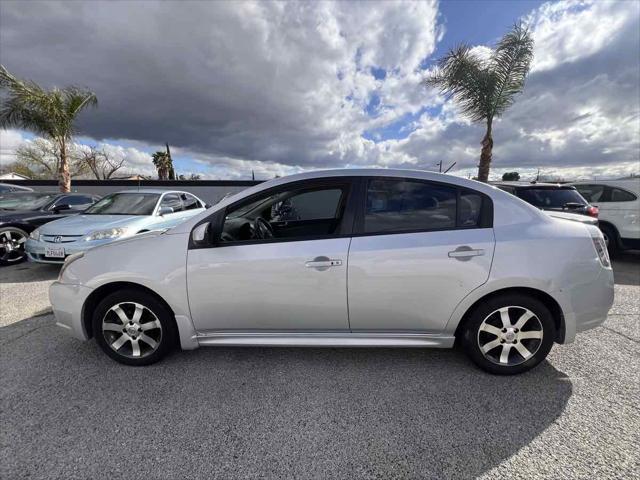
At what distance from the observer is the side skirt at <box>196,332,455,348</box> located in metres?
2.39

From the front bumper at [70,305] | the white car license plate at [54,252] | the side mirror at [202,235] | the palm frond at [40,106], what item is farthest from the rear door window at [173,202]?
the palm frond at [40,106]

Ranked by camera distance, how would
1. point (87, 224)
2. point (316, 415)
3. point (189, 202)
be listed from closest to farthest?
point (316, 415) → point (87, 224) → point (189, 202)

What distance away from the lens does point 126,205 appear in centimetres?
589

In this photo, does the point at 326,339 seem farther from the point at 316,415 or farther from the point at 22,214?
the point at 22,214

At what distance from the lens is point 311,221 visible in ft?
11.6

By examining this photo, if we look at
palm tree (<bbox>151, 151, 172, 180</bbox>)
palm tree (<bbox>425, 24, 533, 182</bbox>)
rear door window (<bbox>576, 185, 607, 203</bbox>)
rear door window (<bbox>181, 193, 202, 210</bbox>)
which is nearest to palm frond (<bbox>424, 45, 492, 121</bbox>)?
palm tree (<bbox>425, 24, 533, 182</bbox>)

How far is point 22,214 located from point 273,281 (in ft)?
22.6

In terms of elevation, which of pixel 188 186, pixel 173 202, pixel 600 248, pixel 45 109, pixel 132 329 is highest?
pixel 45 109

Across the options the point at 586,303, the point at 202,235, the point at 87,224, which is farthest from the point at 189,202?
the point at 586,303

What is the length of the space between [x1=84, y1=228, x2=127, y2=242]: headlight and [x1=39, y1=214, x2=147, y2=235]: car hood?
7 cm

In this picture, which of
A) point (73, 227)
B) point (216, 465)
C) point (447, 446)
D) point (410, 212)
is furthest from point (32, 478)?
point (73, 227)

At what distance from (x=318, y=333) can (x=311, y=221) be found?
1.48 meters

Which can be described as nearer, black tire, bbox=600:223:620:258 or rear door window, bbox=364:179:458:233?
rear door window, bbox=364:179:458:233

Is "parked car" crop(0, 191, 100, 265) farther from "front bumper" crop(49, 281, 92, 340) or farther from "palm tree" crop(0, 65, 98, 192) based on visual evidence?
"palm tree" crop(0, 65, 98, 192)
